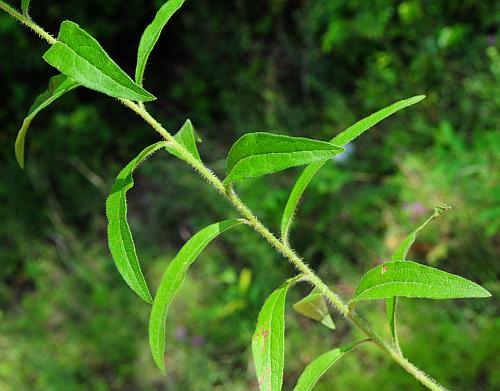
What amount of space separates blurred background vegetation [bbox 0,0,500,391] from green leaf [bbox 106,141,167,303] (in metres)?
1.48

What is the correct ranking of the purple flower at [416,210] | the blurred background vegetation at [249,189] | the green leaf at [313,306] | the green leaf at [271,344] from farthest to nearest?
the purple flower at [416,210] → the blurred background vegetation at [249,189] → the green leaf at [313,306] → the green leaf at [271,344]

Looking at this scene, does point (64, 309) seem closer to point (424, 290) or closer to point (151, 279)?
point (151, 279)

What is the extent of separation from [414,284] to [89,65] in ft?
1.53

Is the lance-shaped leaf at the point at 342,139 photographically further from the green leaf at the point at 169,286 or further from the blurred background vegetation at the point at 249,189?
the blurred background vegetation at the point at 249,189

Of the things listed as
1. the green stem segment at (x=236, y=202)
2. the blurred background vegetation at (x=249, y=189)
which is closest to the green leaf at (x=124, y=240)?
the green stem segment at (x=236, y=202)

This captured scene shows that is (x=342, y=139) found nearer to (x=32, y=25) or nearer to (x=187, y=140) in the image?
(x=187, y=140)

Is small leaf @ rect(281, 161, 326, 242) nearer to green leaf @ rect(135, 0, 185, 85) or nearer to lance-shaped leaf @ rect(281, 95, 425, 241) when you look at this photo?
lance-shaped leaf @ rect(281, 95, 425, 241)

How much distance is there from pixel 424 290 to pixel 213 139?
9.89 feet

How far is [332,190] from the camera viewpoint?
2.96m

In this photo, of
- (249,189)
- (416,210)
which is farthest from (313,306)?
(249,189)

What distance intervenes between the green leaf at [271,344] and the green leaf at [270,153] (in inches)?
6.8

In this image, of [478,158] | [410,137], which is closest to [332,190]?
[410,137]

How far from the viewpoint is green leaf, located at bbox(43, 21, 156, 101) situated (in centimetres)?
72

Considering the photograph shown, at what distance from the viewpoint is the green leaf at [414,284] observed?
76 cm
